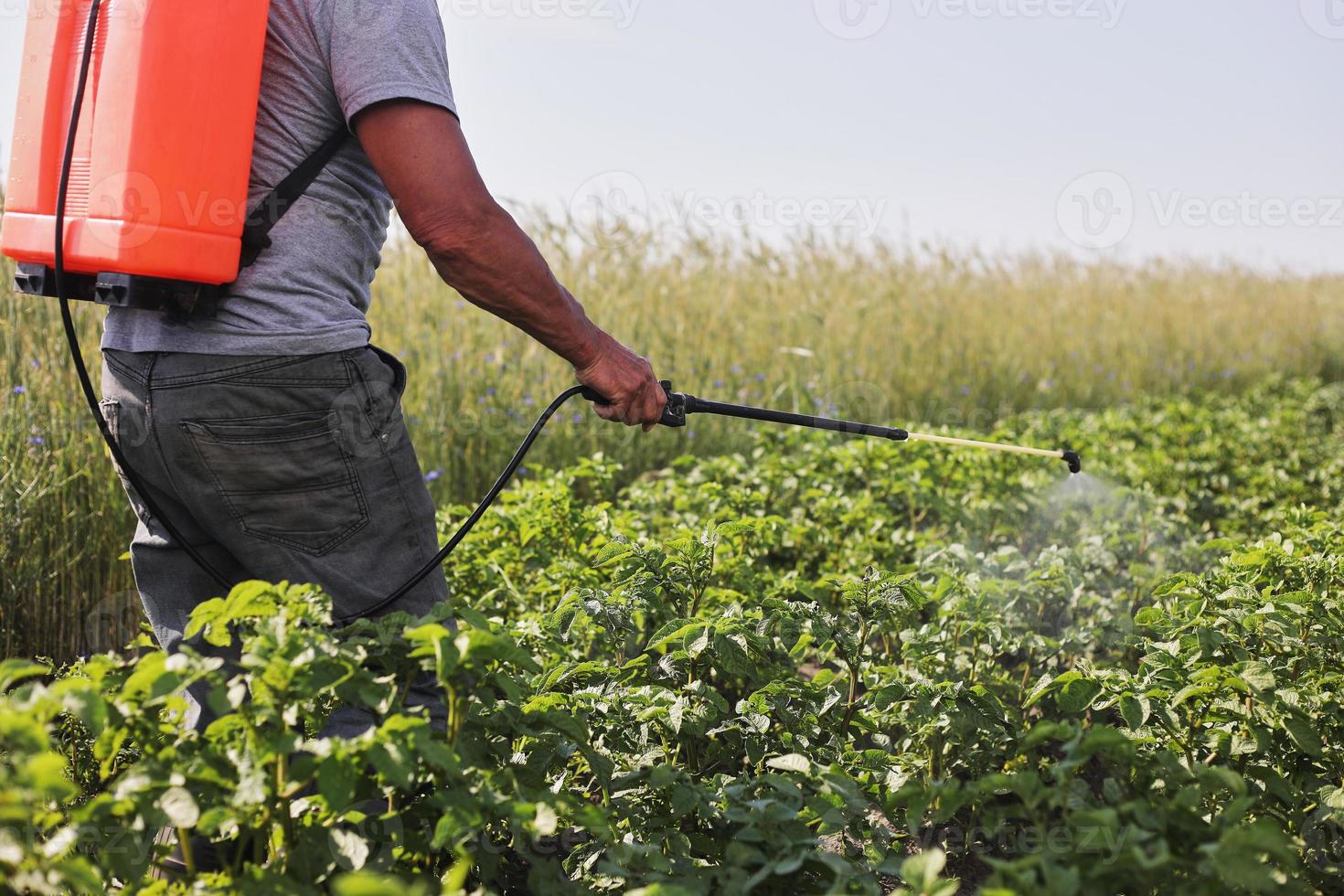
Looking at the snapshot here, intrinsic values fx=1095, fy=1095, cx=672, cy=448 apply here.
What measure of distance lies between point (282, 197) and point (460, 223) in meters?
0.34

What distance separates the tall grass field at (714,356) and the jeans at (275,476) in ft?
5.02

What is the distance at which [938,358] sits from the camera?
8.34 m

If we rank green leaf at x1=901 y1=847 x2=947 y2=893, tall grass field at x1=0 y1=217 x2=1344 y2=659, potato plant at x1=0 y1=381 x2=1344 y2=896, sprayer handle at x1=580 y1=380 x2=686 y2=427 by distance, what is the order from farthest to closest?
tall grass field at x1=0 y1=217 x2=1344 y2=659 < sprayer handle at x1=580 y1=380 x2=686 y2=427 < potato plant at x1=0 y1=381 x2=1344 y2=896 < green leaf at x1=901 y1=847 x2=947 y2=893

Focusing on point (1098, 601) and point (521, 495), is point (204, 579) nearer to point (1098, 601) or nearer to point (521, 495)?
point (521, 495)

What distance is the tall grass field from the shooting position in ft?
11.9

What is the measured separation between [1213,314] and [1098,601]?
943 centimetres

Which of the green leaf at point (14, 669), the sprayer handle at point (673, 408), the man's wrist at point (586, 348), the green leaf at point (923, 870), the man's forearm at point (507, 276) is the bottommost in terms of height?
the green leaf at point (923, 870)

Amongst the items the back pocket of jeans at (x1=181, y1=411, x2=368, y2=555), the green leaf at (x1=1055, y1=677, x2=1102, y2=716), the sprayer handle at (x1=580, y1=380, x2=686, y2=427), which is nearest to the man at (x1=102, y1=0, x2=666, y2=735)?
the back pocket of jeans at (x1=181, y1=411, x2=368, y2=555)

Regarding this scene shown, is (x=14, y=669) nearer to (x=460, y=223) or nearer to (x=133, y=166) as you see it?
(x=133, y=166)

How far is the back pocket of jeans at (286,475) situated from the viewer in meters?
2.01

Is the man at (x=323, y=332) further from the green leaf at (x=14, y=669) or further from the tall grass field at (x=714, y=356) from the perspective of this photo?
the tall grass field at (x=714, y=356)

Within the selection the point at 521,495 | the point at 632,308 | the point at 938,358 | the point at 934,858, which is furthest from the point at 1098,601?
the point at 938,358

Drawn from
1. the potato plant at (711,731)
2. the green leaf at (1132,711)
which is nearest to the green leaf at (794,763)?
the potato plant at (711,731)

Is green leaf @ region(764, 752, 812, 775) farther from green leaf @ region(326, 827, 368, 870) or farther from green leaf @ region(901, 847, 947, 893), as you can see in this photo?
green leaf @ region(326, 827, 368, 870)
